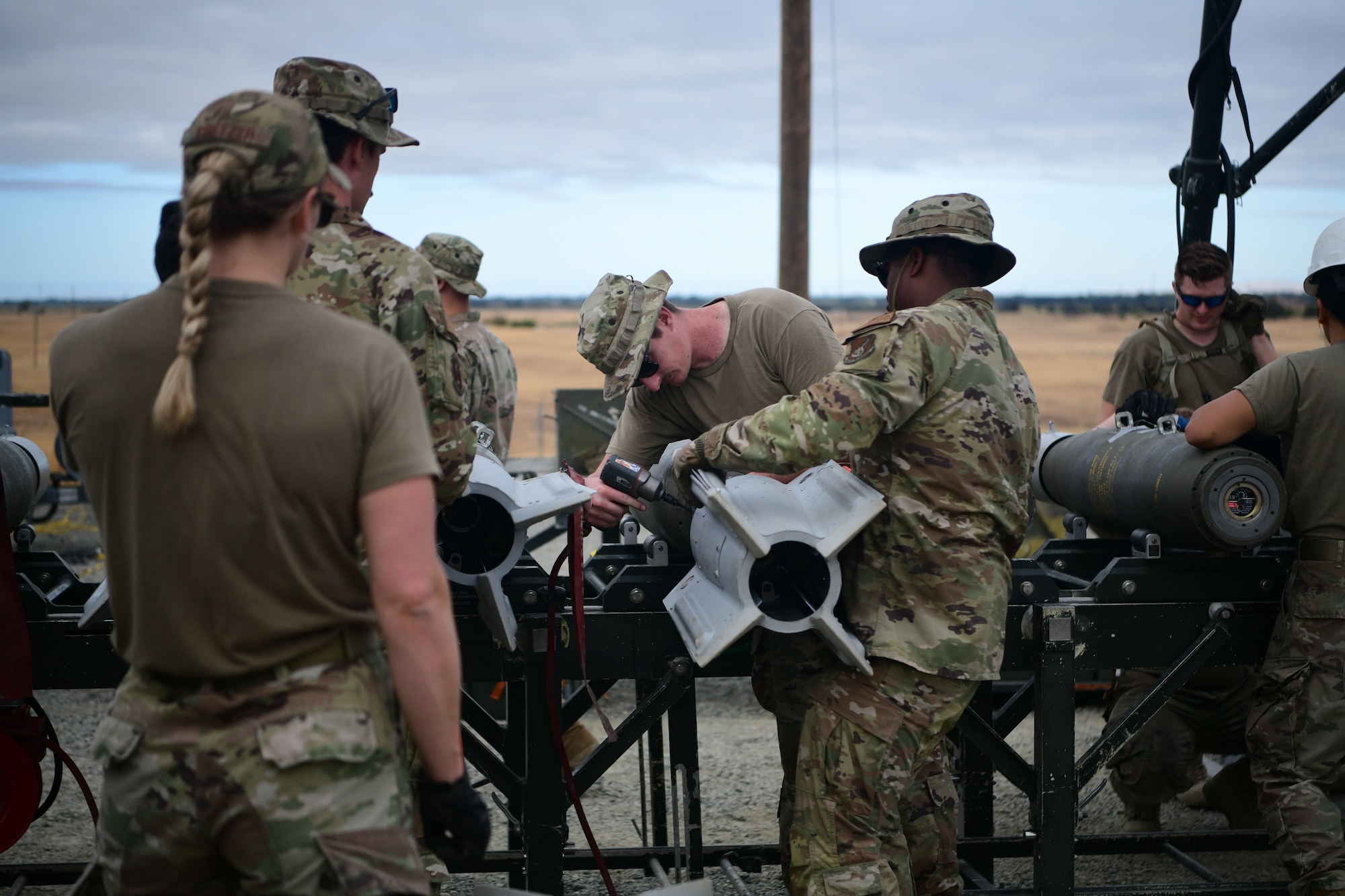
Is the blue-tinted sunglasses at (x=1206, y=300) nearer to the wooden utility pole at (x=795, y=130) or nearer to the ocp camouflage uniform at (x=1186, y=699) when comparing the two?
the ocp camouflage uniform at (x=1186, y=699)

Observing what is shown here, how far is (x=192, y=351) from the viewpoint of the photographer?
1.63 metres

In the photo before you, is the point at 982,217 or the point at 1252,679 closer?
the point at 982,217

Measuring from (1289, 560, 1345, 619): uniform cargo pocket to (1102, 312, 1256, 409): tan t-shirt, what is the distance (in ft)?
5.53

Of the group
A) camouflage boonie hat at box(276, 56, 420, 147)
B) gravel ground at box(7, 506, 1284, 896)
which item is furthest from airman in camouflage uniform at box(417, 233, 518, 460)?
camouflage boonie hat at box(276, 56, 420, 147)

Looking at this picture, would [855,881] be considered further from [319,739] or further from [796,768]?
[319,739]

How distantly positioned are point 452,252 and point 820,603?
3275mm

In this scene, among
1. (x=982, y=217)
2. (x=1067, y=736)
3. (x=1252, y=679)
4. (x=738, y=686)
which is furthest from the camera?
(x=738, y=686)

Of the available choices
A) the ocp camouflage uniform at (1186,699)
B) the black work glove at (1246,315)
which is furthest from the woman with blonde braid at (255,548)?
the black work glove at (1246,315)

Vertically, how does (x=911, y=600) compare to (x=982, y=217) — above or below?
below

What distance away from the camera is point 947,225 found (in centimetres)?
296

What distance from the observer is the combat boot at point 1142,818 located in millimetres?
4578

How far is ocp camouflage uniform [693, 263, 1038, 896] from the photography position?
2762 millimetres

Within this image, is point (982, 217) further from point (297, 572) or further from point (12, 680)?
point (12, 680)

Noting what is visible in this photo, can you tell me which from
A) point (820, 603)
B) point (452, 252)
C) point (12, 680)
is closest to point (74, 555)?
point (452, 252)
